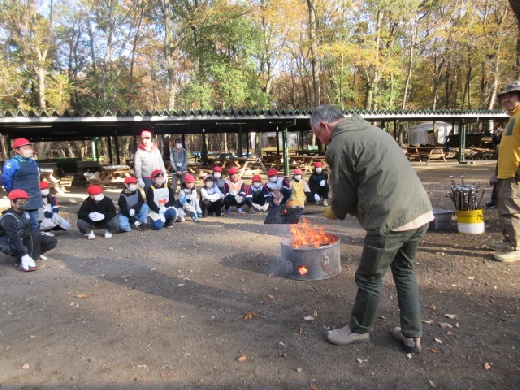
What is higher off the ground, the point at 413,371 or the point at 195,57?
the point at 195,57

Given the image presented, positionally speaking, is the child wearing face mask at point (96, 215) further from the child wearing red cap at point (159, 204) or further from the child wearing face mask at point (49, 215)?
the child wearing red cap at point (159, 204)

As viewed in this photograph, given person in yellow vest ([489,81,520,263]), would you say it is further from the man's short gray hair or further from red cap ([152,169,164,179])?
red cap ([152,169,164,179])

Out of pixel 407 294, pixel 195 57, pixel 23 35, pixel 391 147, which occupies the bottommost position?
pixel 407 294

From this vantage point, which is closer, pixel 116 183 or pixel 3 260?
pixel 3 260

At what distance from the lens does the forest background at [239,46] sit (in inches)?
989

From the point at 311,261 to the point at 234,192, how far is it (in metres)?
5.42

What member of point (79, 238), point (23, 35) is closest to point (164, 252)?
point (79, 238)

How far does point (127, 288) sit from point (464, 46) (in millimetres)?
34340

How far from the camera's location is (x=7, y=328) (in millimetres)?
3719

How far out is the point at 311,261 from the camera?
4.52 metres

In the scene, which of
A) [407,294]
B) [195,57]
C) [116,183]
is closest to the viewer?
[407,294]

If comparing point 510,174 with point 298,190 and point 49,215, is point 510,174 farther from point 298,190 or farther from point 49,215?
point 49,215

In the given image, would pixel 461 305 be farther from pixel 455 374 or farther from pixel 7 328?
pixel 7 328

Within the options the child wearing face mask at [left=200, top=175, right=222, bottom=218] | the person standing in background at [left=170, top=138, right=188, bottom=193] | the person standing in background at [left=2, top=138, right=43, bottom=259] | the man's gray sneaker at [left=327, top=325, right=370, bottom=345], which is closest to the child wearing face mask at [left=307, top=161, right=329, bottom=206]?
the child wearing face mask at [left=200, top=175, right=222, bottom=218]
